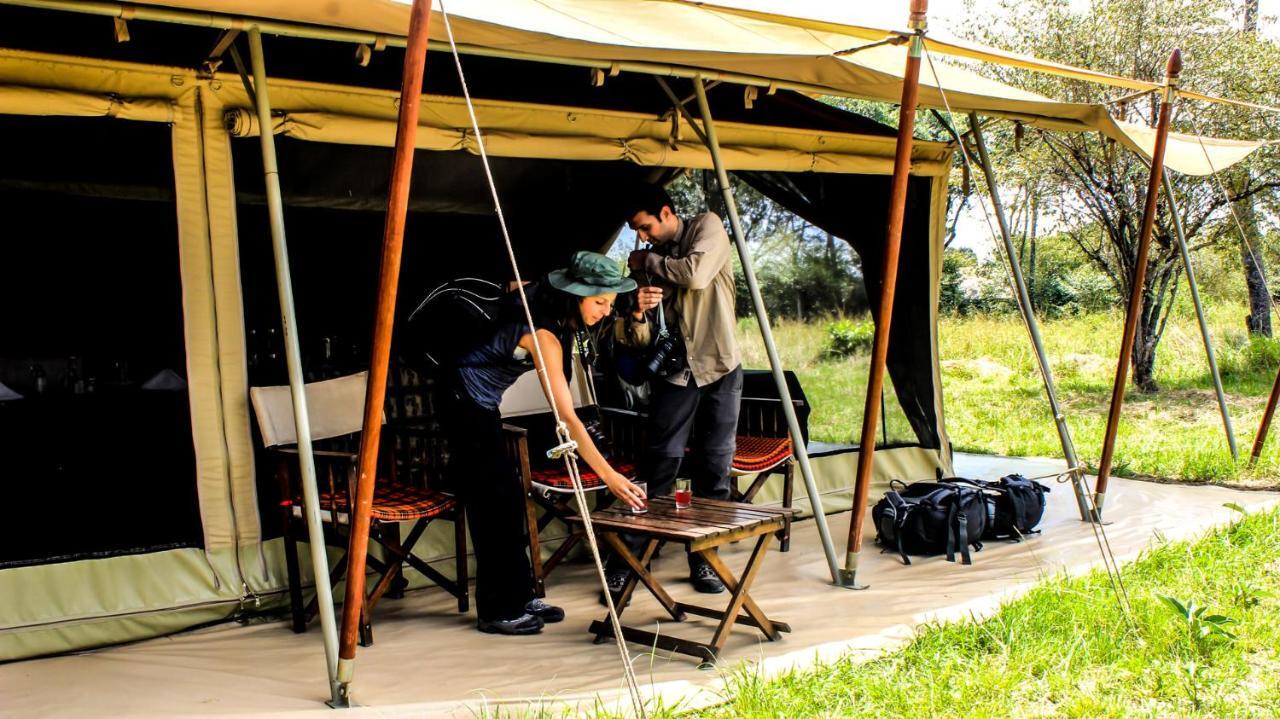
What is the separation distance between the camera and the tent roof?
8.79 ft

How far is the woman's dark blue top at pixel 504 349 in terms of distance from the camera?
3.17 meters

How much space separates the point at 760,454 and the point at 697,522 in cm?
139

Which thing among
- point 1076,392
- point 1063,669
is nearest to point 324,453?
point 1063,669

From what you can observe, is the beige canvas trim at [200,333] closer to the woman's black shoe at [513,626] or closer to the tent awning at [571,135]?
the tent awning at [571,135]

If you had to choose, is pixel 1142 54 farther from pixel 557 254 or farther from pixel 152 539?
pixel 152 539

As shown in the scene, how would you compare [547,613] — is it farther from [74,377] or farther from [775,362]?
[74,377]

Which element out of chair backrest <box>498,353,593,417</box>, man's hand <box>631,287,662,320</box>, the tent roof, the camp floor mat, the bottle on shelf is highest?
the tent roof

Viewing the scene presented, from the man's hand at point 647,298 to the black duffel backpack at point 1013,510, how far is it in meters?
1.69

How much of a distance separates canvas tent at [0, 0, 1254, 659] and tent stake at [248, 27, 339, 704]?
0.20 m

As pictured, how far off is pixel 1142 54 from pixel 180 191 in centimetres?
851

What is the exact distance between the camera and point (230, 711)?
252 cm

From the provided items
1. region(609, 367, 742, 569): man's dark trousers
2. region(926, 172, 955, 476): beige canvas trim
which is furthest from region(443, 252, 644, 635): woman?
region(926, 172, 955, 476): beige canvas trim

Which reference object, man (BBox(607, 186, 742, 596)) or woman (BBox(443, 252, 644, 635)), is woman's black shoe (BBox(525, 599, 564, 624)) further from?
man (BBox(607, 186, 742, 596))

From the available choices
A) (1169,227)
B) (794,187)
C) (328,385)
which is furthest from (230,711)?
(1169,227)
